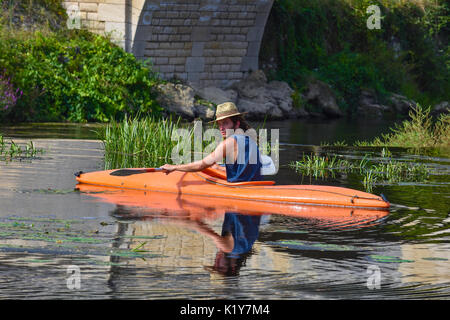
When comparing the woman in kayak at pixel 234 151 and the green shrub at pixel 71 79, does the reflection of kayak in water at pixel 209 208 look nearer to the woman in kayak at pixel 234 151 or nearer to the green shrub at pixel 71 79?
the woman in kayak at pixel 234 151

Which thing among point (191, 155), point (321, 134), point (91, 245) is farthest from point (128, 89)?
point (91, 245)

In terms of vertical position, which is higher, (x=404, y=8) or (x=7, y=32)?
(x=404, y=8)

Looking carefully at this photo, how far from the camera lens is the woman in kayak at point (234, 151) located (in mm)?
8852

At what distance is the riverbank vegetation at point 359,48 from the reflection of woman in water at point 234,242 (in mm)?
19236

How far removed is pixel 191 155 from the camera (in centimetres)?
1330

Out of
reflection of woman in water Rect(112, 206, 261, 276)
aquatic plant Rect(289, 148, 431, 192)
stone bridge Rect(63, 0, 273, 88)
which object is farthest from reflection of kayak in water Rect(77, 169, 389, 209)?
stone bridge Rect(63, 0, 273, 88)

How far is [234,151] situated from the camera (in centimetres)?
898

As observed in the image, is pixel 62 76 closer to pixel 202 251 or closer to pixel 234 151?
pixel 234 151

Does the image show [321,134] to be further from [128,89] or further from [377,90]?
[377,90]

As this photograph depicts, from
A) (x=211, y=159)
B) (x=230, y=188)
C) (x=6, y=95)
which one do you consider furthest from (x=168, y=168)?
(x=6, y=95)

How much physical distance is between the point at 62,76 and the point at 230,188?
1167 centimetres

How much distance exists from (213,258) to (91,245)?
92cm

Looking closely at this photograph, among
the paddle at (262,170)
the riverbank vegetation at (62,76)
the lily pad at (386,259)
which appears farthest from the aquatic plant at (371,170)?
the riverbank vegetation at (62,76)
